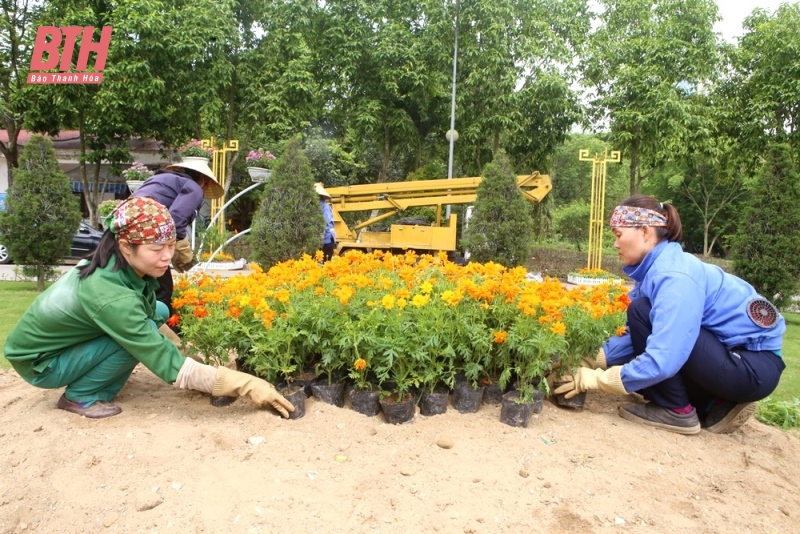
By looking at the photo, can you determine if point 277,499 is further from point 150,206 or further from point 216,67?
point 216,67

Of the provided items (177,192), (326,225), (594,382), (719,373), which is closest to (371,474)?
(594,382)

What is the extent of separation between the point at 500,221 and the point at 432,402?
24.3 ft

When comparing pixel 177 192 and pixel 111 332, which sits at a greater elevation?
pixel 177 192

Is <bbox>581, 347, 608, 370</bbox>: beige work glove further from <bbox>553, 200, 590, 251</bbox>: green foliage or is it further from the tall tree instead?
<bbox>553, 200, 590, 251</bbox>: green foliage

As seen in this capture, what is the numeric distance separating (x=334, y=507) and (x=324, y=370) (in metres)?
0.87

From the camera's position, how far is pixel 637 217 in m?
2.64

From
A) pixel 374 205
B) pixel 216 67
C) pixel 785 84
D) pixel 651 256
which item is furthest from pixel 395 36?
pixel 651 256

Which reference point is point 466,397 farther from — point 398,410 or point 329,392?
point 329,392

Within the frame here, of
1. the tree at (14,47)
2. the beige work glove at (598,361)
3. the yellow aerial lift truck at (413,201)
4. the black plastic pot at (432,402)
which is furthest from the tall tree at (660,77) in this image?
the tree at (14,47)

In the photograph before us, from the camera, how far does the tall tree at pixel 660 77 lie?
525 inches

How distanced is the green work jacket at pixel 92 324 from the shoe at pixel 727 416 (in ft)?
8.63

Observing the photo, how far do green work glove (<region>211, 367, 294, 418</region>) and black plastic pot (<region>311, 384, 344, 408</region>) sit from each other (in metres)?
0.22

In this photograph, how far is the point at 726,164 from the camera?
15.7 meters

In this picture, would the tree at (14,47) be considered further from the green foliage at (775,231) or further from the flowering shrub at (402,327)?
the green foliage at (775,231)
